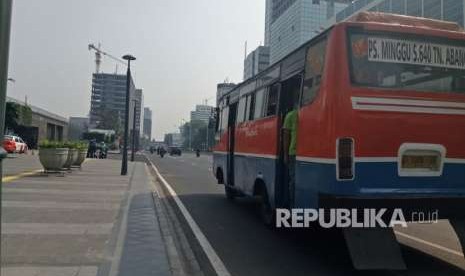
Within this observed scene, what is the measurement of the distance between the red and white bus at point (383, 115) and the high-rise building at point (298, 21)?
5091 centimetres

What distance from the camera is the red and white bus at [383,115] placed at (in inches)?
262

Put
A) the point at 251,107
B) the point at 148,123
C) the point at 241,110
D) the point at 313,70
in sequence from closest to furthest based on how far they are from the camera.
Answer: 1. the point at 313,70
2. the point at 251,107
3. the point at 241,110
4. the point at 148,123

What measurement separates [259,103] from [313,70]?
10.5 feet

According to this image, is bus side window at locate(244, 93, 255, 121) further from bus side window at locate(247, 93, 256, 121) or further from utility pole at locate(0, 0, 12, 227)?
utility pole at locate(0, 0, 12, 227)

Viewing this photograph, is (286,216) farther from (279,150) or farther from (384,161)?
(384,161)

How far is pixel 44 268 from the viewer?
6.41 metres

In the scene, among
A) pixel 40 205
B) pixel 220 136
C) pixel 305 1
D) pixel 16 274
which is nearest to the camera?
pixel 16 274

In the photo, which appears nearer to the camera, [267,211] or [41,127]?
[267,211]

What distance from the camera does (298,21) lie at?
66562 millimetres

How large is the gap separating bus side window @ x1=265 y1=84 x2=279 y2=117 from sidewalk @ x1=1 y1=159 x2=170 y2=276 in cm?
298

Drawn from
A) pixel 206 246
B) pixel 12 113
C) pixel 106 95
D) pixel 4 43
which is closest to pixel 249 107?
pixel 206 246

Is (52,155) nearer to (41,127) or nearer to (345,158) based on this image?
(345,158)

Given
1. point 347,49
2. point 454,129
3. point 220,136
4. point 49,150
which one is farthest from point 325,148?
point 49,150

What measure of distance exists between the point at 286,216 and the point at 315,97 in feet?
9.03
